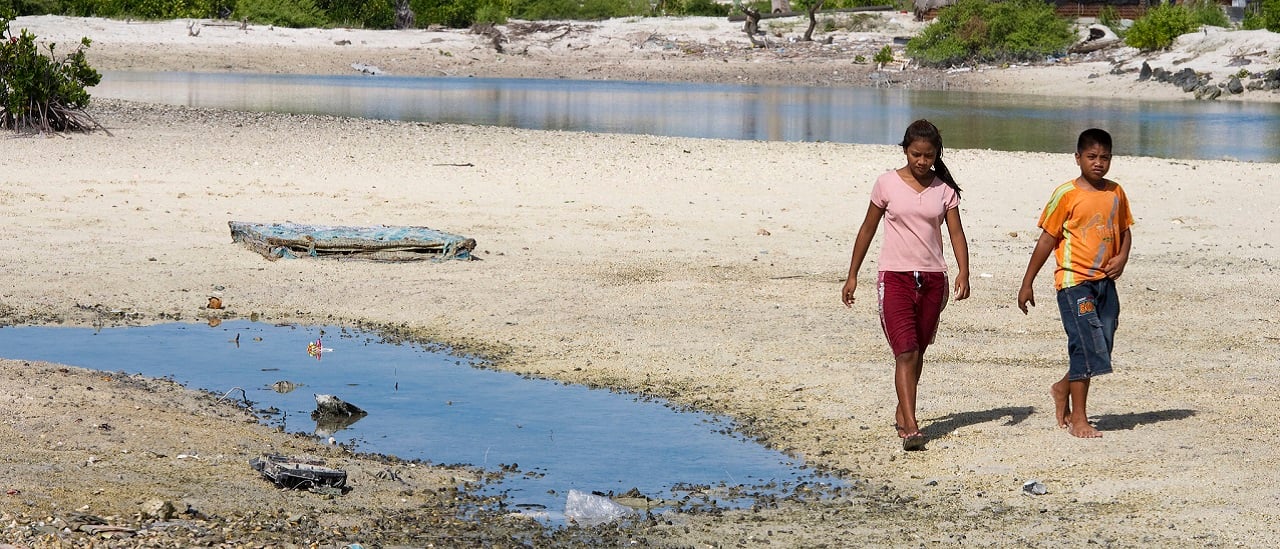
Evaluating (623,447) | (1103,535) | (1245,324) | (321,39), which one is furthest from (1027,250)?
(321,39)

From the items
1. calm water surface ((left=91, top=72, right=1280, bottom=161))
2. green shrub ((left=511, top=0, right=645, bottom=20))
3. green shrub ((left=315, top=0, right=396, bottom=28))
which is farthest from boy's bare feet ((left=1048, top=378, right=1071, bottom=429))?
green shrub ((left=511, top=0, right=645, bottom=20))

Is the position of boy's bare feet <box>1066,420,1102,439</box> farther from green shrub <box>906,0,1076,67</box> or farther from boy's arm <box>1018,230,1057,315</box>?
green shrub <box>906,0,1076,67</box>

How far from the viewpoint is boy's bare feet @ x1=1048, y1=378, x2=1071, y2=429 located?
652cm

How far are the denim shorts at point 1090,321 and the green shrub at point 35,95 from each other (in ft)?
53.6

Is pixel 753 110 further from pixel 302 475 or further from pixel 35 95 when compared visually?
pixel 302 475

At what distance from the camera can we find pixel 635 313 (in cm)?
945

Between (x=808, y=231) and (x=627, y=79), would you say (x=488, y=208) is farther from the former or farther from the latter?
(x=627, y=79)

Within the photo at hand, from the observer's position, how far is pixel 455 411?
7.19 m

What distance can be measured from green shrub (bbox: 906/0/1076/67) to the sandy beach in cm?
4403

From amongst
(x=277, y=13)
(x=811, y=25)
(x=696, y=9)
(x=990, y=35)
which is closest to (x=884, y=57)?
(x=990, y=35)

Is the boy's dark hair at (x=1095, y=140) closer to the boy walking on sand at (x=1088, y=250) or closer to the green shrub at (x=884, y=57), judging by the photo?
the boy walking on sand at (x=1088, y=250)

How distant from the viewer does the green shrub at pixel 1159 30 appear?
5894cm

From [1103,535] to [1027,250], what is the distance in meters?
7.39

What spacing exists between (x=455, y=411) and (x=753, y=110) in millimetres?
29457
